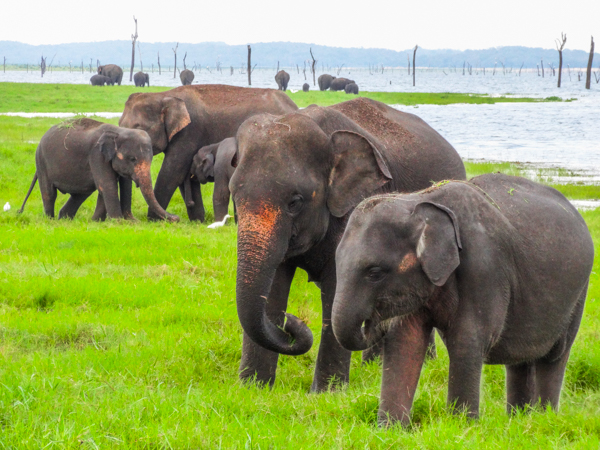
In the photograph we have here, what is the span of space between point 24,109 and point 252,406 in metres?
36.8

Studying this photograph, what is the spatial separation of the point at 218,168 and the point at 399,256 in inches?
313

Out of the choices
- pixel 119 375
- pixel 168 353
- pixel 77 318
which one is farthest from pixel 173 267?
pixel 119 375

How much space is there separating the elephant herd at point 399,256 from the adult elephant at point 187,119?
23.3 feet

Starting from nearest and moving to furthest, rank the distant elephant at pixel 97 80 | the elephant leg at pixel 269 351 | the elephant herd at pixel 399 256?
the elephant herd at pixel 399 256 → the elephant leg at pixel 269 351 → the distant elephant at pixel 97 80

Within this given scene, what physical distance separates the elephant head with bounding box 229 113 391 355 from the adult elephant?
26.2 ft

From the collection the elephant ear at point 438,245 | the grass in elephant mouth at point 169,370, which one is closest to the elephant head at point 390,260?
the elephant ear at point 438,245

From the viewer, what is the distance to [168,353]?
5875mm

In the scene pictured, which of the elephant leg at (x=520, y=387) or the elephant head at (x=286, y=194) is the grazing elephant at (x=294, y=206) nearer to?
the elephant head at (x=286, y=194)

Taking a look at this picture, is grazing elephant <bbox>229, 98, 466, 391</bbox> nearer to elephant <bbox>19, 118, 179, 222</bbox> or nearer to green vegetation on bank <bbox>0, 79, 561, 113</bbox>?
elephant <bbox>19, 118, 179, 222</bbox>

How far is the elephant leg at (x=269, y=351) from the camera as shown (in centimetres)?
526

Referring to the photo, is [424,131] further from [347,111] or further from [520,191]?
[520,191]

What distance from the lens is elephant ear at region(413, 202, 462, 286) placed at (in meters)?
3.82

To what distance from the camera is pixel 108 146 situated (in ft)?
38.3

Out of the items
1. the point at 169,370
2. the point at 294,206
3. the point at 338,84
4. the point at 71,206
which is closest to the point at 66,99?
the point at 71,206
